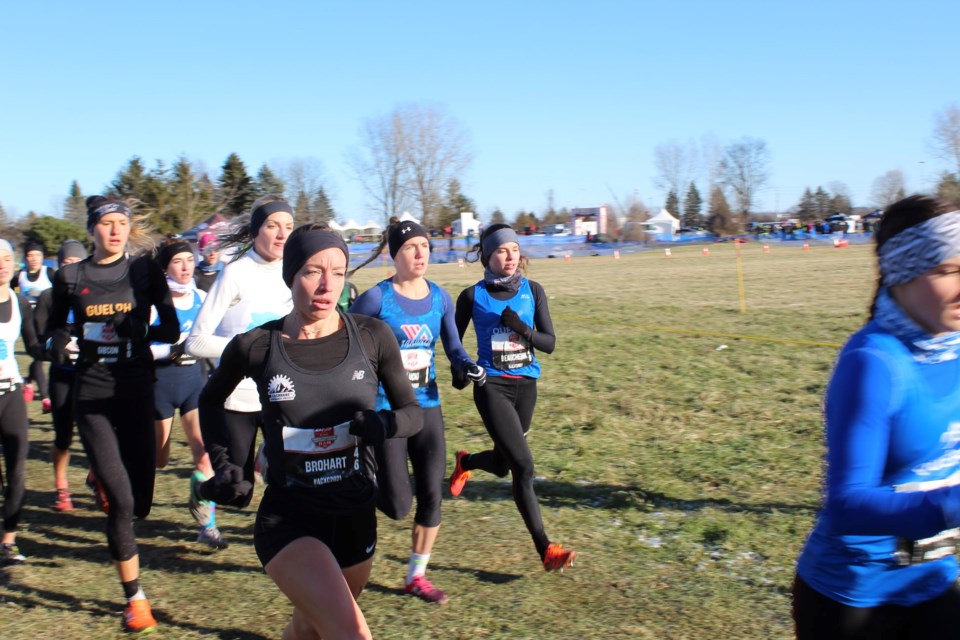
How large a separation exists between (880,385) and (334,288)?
6.07 ft

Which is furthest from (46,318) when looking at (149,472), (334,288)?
(334,288)

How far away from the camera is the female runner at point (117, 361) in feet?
14.8

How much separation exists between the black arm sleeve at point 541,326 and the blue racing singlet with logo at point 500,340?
0.06 m

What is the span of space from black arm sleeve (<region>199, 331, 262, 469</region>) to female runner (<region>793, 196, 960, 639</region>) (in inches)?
79.8

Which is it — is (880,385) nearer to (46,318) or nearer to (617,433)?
(46,318)

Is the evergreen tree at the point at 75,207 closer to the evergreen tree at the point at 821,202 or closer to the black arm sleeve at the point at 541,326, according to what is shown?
the black arm sleeve at the point at 541,326

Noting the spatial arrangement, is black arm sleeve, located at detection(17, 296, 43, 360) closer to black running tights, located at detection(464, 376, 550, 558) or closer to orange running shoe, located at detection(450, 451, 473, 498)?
orange running shoe, located at detection(450, 451, 473, 498)

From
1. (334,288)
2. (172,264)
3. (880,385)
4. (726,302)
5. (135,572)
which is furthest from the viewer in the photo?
(726,302)

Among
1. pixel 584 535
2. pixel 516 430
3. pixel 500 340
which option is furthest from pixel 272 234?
pixel 584 535

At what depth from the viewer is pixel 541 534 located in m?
5.11

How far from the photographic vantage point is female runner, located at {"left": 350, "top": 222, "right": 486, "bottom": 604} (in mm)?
4777

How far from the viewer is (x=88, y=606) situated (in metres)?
4.88

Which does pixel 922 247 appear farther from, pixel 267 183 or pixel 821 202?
pixel 821 202

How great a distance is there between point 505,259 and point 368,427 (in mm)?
2739
